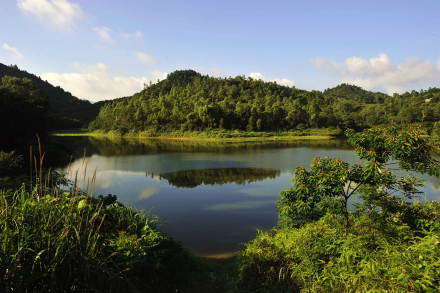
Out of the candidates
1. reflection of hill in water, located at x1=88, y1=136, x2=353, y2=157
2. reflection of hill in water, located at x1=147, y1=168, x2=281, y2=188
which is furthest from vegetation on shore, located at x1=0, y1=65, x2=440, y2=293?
reflection of hill in water, located at x1=88, y1=136, x2=353, y2=157

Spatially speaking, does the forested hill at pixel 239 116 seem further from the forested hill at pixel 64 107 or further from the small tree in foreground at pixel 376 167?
the small tree in foreground at pixel 376 167

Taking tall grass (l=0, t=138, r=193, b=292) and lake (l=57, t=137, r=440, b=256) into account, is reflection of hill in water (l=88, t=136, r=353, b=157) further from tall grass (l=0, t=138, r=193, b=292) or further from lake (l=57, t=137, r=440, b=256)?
tall grass (l=0, t=138, r=193, b=292)

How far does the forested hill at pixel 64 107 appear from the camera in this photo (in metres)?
92.6

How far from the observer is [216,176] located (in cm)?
2012

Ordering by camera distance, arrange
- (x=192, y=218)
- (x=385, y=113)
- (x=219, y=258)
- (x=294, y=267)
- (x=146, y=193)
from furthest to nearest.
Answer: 1. (x=385, y=113)
2. (x=146, y=193)
3. (x=192, y=218)
4. (x=219, y=258)
5. (x=294, y=267)

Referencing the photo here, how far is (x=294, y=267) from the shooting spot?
4.96m

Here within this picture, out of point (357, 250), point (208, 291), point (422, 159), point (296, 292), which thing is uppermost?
point (422, 159)

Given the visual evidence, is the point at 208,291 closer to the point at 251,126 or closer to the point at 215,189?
the point at 215,189

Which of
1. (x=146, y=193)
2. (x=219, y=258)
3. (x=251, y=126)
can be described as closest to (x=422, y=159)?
(x=219, y=258)

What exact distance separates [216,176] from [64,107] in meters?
127

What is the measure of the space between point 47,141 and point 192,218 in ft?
79.0

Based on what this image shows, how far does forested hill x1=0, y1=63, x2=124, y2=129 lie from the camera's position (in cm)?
9263

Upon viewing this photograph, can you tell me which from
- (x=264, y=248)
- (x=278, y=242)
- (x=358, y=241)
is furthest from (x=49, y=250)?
(x=278, y=242)

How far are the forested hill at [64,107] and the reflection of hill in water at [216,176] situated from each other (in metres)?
76.8
